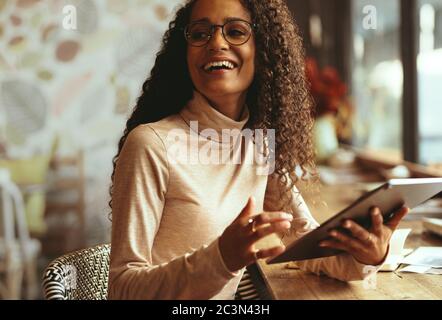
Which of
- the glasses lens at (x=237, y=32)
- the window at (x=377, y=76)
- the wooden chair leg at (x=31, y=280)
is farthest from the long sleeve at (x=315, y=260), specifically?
the wooden chair leg at (x=31, y=280)

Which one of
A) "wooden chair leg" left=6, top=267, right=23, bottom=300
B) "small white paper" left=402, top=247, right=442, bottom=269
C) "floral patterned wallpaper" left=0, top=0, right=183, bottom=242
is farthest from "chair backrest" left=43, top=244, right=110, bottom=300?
"floral patterned wallpaper" left=0, top=0, right=183, bottom=242

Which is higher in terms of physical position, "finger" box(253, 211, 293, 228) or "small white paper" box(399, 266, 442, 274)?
"finger" box(253, 211, 293, 228)

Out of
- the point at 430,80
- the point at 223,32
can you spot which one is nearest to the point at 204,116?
the point at 223,32

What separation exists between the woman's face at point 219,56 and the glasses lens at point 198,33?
12 millimetres

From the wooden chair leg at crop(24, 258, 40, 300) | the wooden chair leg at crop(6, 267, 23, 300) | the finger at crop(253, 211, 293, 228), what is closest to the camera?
the finger at crop(253, 211, 293, 228)

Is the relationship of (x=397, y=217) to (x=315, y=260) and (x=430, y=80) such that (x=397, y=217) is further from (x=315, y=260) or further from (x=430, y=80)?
(x=430, y=80)

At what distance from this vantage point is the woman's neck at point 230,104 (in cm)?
132

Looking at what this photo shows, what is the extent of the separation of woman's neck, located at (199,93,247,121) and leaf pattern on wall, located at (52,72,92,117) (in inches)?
105

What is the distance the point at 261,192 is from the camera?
4.41 ft

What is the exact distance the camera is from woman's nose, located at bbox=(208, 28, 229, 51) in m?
1.24

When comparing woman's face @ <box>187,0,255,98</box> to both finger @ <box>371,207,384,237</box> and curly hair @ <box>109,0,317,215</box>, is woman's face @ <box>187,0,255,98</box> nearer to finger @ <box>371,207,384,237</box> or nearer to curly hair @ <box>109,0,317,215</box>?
curly hair @ <box>109,0,317,215</box>

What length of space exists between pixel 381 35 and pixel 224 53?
128 inches

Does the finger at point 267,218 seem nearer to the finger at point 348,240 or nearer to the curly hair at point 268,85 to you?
the finger at point 348,240
